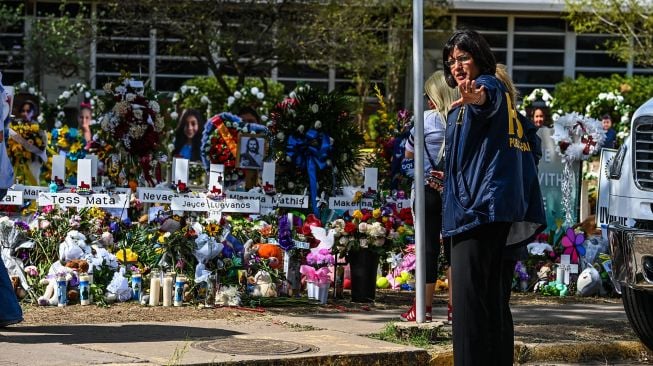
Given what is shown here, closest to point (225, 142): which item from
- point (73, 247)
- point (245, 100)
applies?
point (73, 247)

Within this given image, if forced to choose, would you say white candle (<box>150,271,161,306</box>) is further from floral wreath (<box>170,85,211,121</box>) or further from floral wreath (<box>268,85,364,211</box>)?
floral wreath (<box>170,85,211,121</box>)

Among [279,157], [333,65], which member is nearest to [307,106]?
[279,157]

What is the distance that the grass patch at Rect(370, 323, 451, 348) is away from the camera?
7793 mm

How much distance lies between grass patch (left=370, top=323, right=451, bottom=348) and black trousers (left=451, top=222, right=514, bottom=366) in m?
1.75

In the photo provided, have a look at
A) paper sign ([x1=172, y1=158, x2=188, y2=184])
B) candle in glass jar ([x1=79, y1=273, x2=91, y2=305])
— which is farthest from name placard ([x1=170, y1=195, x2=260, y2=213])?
candle in glass jar ([x1=79, y1=273, x2=91, y2=305])

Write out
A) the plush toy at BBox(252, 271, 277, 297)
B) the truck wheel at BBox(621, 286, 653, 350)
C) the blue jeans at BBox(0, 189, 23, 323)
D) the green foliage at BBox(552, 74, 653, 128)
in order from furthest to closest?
1. the green foliage at BBox(552, 74, 653, 128)
2. the plush toy at BBox(252, 271, 277, 297)
3. the truck wheel at BBox(621, 286, 653, 350)
4. the blue jeans at BBox(0, 189, 23, 323)

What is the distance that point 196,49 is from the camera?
71.2 feet

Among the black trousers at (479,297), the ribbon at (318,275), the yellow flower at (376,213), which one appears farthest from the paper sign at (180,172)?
the black trousers at (479,297)

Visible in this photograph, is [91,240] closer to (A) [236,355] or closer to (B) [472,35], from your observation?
(A) [236,355]

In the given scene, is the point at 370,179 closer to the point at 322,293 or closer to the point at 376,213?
the point at 376,213

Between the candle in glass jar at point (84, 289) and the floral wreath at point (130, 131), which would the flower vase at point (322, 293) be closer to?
the candle in glass jar at point (84, 289)

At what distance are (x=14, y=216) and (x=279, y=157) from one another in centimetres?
258

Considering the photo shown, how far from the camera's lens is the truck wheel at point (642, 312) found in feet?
26.1

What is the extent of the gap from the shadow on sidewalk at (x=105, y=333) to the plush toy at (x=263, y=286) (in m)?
1.44
